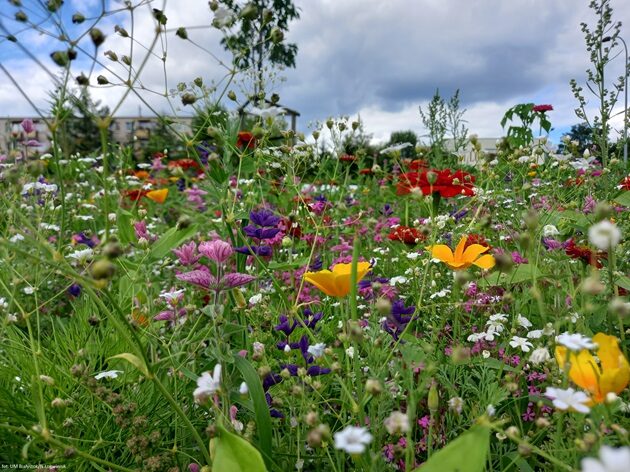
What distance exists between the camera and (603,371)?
79 centimetres

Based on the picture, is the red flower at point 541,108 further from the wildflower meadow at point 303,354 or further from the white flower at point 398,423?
the white flower at point 398,423

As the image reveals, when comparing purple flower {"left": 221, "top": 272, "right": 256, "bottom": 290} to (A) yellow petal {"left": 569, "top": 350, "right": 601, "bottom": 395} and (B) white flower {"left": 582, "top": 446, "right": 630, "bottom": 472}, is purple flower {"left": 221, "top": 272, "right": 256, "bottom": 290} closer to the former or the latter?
(A) yellow petal {"left": 569, "top": 350, "right": 601, "bottom": 395}

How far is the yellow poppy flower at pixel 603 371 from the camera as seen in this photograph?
0.76 metres

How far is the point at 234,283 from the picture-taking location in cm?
115

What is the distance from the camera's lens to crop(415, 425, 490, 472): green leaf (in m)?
0.64

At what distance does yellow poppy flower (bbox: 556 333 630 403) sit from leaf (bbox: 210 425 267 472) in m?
0.46

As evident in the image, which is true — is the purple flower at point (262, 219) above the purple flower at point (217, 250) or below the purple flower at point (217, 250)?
above

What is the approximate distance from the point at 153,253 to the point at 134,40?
22.0 inches

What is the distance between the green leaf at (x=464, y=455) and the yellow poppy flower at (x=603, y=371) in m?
0.20

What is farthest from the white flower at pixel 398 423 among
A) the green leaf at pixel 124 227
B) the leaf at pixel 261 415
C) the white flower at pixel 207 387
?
the green leaf at pixel 124 227

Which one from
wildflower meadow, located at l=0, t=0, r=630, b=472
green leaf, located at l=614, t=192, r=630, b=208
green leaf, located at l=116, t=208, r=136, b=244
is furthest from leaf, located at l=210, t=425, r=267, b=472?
green leaf, located at l=614, t=192, r=630, b=208

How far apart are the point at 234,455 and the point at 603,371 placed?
549 mm

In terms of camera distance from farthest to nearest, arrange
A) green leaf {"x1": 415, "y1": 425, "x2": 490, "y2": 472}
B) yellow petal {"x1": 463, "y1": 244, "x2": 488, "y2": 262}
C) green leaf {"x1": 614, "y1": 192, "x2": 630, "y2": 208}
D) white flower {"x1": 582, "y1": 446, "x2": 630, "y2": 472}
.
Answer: green leaf {"x1": 614, "y1": 192, "x2": 630, "y2": 208}, yellow petal {"x1": 463, "y1": 244, "x2": 488, "y2": 262}, green leaf {"x1": 415, "y1": 425, "x2": 490, "y2": 472}, white flower {"x1": 582, "y1": 446, "x2": 630, "y2": 472}

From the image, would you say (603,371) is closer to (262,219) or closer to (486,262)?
(486,262)
